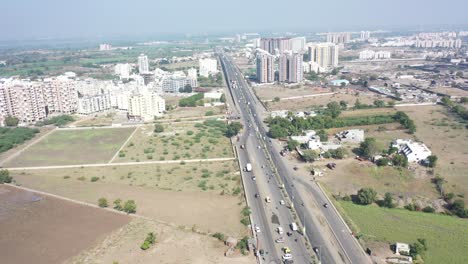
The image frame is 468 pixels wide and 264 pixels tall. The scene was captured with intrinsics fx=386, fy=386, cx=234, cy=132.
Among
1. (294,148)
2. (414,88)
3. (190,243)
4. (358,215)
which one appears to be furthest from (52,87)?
(414,88)

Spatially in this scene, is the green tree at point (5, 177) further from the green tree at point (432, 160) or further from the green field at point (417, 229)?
the green tree at point (432, 160)

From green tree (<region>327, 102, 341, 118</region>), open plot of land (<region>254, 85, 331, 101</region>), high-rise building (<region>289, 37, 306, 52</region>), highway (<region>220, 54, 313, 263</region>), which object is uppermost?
high-rise building (<region>289, 37, 306, 52</region>)

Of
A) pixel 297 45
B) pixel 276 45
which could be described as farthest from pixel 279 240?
pixel 297 45

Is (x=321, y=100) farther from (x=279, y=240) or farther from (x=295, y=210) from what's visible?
(x=279, y=240)

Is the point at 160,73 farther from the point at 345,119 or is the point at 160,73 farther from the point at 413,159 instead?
the point at 413,159

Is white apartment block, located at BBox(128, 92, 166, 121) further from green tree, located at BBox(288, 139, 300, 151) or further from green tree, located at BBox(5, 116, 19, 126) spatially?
green tree, located at BBox(288, 139, 300, 151)

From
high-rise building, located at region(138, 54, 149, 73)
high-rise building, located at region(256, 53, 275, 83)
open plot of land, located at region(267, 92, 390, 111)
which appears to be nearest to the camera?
open plot of land, located at region(267, 92, 390, 111)

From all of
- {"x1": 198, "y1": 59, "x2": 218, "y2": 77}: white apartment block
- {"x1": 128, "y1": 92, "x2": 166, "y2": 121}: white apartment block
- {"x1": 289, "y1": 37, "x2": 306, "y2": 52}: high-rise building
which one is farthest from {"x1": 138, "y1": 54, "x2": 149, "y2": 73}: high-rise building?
{"x1": 289, "y1": 37, "x2": 306, "y2": 52}: high-rise building
